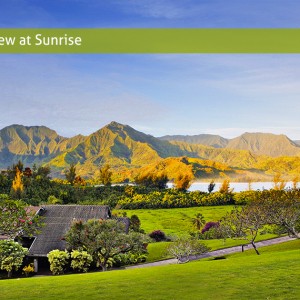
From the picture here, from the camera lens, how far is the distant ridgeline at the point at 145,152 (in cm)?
12725

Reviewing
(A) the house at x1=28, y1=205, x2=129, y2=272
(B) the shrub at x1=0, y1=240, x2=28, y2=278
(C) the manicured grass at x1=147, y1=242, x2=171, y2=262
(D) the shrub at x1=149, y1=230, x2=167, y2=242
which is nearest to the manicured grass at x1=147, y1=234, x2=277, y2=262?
(C) the manicured grass at x1=147, y1=242, x2=171, y2=262

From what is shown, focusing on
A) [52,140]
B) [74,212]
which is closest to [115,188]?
[74,212]

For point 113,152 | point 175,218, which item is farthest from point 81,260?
point 113,152

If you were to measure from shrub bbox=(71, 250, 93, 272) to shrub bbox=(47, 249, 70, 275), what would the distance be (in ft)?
2.41

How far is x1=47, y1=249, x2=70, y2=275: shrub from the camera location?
3272cm

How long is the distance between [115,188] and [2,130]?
127391mm

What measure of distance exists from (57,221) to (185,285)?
2428 centimetres

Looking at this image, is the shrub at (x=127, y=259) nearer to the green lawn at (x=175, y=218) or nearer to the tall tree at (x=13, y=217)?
the green lawn at (x=175, y=218)

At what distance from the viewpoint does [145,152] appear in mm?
170375

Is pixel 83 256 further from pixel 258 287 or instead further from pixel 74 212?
pixel 258 287

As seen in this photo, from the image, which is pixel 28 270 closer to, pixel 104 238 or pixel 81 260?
pixel 81 260

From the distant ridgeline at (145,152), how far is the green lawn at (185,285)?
88.3m

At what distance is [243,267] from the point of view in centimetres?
2181

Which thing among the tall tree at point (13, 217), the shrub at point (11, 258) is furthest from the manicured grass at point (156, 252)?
the tall tree at point (13, 217)
